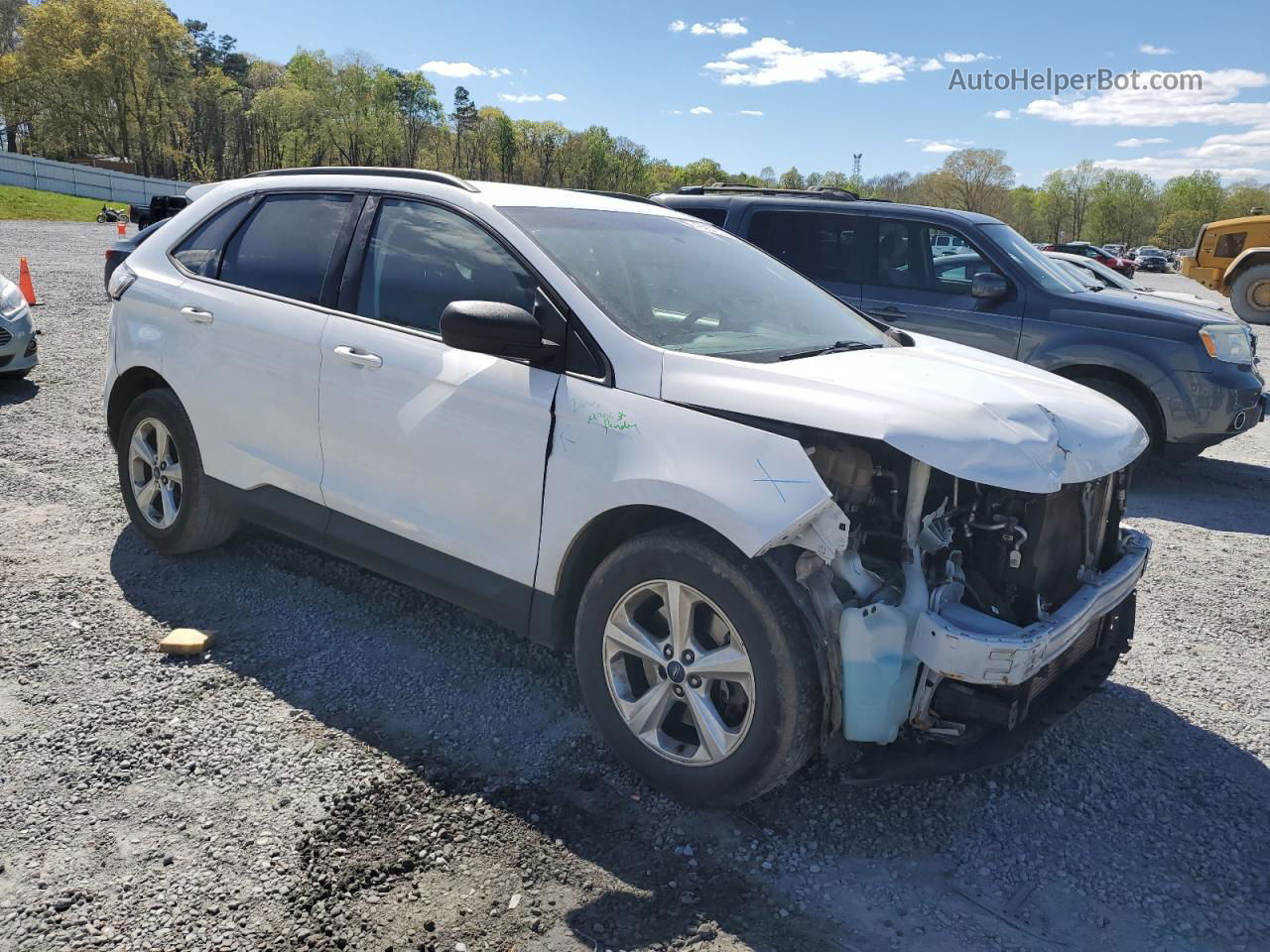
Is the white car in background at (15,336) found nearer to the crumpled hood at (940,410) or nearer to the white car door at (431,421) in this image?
the white car door at (431,421)

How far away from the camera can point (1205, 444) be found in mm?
7223

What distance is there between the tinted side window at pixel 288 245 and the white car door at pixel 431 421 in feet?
0.71

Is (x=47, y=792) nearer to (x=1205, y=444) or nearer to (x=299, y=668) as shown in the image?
(x=299, y=668)

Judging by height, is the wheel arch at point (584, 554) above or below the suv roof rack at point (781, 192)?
below

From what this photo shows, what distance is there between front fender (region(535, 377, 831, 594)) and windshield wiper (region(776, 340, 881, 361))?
53cm

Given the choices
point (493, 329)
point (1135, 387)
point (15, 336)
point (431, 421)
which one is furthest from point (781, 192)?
point (15, 336)

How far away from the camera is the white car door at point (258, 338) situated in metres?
3.96

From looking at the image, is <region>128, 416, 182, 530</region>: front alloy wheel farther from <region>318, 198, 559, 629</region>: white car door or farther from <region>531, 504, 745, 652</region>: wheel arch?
<region>531, 504, 745, 652</region>: wheel arch

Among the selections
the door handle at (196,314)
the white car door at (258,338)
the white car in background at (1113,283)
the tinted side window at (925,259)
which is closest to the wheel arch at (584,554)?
the white car door at (258,338)

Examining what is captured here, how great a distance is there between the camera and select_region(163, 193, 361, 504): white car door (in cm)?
396

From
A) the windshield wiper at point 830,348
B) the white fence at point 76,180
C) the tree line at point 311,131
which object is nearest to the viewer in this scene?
the windshield wiper at point 830,348

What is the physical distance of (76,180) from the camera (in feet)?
185

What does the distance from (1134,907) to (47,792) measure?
128 inches

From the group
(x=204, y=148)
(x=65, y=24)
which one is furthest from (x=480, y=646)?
(x=204, y=148)
